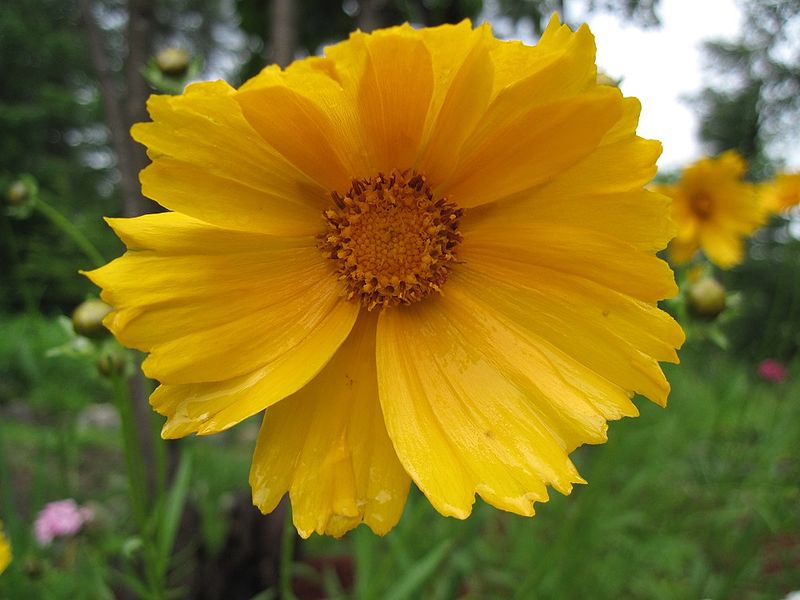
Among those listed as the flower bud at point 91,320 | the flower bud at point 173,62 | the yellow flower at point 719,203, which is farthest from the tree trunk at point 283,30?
the yellow flower at point 719,203

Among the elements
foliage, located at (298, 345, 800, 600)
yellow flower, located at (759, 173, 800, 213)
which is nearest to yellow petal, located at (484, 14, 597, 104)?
foliage, located at (298, 345, 800, 600)

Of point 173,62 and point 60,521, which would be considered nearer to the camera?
point 173,62

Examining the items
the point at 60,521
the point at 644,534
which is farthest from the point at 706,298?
the point at 60,521

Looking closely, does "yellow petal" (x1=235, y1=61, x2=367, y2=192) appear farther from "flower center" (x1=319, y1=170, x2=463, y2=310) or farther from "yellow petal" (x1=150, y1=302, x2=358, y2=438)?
"yellow petal" (x1=150, y1=302, x2=358, y2=438)

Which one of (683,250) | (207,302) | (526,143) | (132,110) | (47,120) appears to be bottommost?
(47,120)

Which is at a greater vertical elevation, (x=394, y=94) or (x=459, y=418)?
(x=394, y=94)

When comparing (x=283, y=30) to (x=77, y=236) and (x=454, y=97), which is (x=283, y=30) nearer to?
(x=77, y=236)

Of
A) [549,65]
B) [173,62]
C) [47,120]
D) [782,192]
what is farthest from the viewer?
[47,120]

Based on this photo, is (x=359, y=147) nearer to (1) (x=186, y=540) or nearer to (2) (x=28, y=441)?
(1) (x=186, y=540)
